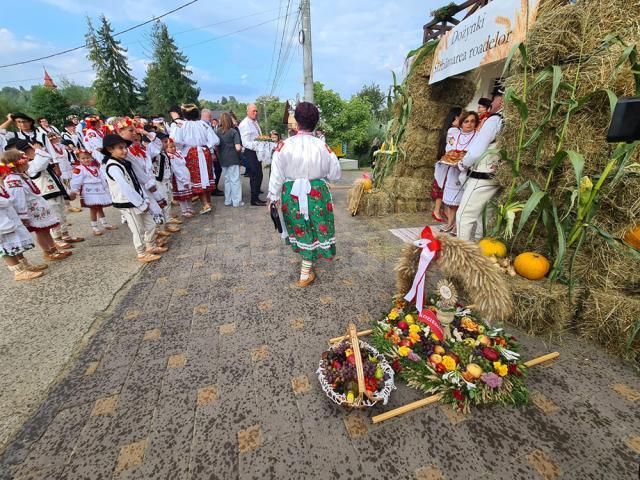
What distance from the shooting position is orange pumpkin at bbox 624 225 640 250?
78.8 inches

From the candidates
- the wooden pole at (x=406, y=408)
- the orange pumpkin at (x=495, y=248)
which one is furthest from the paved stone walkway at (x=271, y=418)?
the orange pumpkin at (x=495, y=248)

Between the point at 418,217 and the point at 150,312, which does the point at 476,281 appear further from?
the point at 418,217

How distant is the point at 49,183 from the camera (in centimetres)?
403

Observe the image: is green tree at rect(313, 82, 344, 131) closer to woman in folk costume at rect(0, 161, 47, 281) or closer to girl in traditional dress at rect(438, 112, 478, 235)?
girl in traditional dress at rect(438, 112, 478, 235)

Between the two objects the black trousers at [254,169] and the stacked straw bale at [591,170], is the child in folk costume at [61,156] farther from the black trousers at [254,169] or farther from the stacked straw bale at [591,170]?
the stacked straw bale at [591,170]

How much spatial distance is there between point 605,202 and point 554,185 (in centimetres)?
36

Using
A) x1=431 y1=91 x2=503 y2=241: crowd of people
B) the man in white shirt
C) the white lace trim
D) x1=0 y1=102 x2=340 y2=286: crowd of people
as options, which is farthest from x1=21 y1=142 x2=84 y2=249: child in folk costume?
x1=431 y1=91 x2=503 y2=241: crowd of people

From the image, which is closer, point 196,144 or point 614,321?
point 614,321

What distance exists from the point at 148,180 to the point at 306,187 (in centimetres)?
265

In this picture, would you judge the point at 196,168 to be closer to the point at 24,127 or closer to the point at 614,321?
the point at 24,127

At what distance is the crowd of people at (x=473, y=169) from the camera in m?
2.96

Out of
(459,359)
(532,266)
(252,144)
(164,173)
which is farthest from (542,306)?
(164,173)

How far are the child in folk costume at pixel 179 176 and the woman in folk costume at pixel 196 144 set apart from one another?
13 cm

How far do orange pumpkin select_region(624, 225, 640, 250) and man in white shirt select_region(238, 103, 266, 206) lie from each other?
5602 millimetres
